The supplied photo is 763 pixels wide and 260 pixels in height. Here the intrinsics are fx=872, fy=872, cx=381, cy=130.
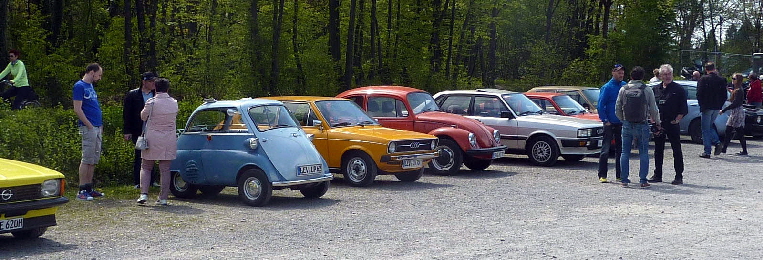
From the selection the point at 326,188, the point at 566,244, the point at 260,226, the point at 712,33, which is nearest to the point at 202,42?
the point at 326,188

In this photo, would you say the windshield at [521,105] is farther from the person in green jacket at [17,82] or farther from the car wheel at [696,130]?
the person in green jacket at [17,82]

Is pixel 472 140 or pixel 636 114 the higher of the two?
pixel 636 114

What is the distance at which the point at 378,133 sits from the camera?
1394cm

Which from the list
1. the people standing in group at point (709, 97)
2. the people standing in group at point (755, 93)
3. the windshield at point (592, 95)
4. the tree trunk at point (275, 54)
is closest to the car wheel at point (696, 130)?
the people standing in group at point (755, 93)

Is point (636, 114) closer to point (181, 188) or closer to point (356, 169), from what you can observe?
point (356, 169)

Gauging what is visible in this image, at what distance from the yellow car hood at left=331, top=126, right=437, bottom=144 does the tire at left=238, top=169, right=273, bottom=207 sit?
2602mm

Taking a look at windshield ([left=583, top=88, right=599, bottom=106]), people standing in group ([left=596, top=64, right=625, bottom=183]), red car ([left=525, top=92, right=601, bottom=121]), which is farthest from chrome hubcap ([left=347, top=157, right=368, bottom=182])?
windshield ([left=583, top=88, right=599, bottom=106])

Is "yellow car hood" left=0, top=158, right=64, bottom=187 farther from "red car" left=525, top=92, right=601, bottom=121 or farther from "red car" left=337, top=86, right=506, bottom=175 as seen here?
"red car" left=525, top=92, right=601, bottom=121

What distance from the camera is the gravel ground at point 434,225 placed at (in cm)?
830

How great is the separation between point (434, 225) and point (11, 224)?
14.5 feet

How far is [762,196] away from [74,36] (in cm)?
2655

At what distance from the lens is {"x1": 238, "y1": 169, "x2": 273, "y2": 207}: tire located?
1141 centimetres

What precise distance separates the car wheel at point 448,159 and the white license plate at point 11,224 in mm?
8398

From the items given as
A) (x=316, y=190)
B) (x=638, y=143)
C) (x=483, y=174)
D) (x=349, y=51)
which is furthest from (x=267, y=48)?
(x=638, y=143)
